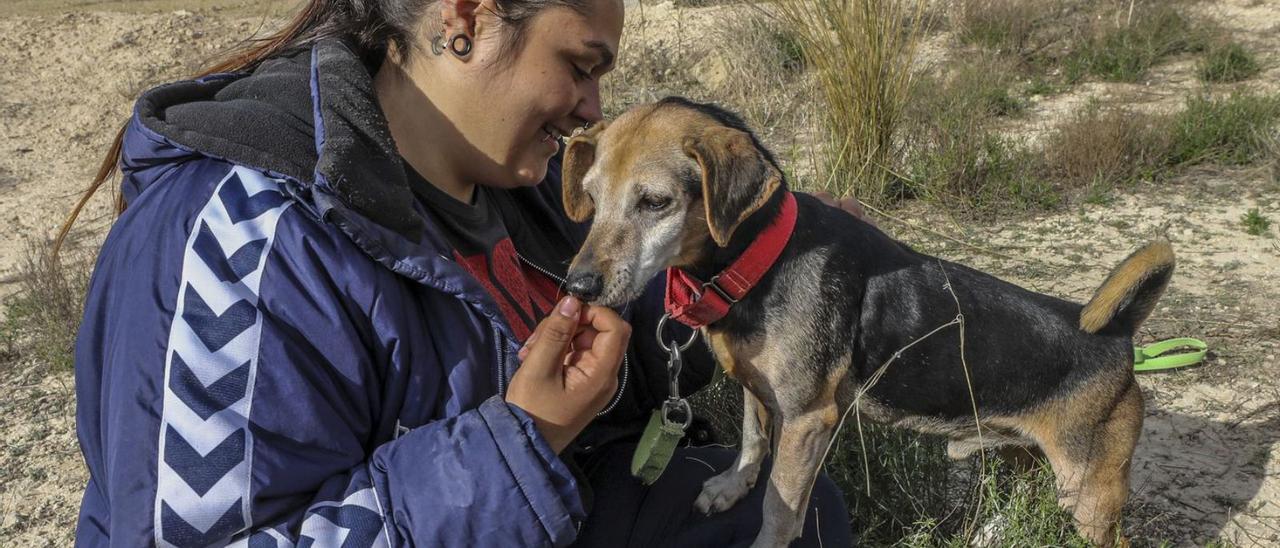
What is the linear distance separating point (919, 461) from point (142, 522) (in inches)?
104

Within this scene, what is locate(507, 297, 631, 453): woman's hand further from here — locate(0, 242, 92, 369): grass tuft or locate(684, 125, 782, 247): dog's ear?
locate(0, 242, 92, 369): grass tuft

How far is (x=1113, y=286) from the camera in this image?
3.20 m

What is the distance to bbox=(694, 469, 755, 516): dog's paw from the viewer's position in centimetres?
324

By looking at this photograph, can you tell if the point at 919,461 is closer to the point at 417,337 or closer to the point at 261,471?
the point at 417,337

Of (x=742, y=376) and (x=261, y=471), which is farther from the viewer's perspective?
(x=742, y=376)

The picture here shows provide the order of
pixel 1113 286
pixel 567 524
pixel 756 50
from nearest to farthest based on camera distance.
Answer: pixel 567 524, pixel 1113 286, pixel 756 50

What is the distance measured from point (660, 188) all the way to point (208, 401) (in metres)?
1.54

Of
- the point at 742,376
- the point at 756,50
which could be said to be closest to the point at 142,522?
the point at 742,376

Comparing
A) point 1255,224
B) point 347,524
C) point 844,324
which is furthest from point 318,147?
point 1255,224

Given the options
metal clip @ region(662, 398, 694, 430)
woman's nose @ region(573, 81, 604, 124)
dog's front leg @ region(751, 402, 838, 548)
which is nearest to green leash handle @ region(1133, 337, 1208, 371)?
dog's front leg @ region(751, 402, 838, 548)

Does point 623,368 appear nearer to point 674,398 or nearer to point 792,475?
point 674,398

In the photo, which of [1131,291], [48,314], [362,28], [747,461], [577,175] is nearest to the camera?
[362,28]

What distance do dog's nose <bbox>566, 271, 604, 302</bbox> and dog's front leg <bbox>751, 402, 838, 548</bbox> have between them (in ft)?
2.64

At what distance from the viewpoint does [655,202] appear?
10.2ft
